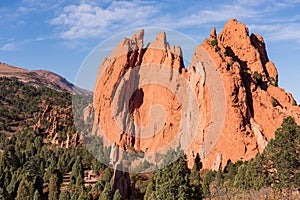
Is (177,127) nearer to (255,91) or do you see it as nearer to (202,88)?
(202,88)

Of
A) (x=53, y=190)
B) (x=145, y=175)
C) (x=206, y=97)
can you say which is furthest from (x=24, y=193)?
(x=206, y=97)

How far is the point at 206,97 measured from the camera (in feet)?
161

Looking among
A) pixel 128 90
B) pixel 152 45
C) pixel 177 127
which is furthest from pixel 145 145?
pixel 152 45

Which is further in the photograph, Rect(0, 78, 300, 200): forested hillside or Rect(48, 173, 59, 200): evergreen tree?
Rect(48, 173, 59, 200): evergreen tree

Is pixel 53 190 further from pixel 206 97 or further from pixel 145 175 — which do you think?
pixel 206 97

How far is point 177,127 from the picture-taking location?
171 feet

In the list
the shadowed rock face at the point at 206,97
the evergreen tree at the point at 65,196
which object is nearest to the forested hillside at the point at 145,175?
the evergreen tree at the point at 65,196

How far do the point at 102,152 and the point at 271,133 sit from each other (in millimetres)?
21479

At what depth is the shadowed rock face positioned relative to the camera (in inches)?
1833

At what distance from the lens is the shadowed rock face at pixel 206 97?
153 ft

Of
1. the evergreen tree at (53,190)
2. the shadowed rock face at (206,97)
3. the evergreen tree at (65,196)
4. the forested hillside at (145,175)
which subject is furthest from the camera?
the shadowed rock face at (206,97)

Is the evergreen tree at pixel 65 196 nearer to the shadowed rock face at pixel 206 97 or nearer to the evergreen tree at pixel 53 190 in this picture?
the evergreen tree at pixel 53 190

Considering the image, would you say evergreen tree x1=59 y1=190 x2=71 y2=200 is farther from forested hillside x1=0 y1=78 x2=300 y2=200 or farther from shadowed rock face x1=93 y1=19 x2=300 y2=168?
shadowed rock face x1=93 y1=19 x2=300 y2=168

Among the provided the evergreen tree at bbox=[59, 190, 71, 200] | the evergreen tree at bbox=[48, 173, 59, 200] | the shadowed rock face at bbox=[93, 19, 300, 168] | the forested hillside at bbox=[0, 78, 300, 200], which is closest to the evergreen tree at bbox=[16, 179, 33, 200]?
the forested hillside at bbox=[0, 78, 300, 200]
